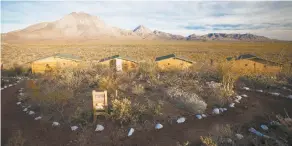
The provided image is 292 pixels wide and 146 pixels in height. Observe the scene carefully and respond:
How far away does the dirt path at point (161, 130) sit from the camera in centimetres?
585

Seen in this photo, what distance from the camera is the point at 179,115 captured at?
737 centimetres

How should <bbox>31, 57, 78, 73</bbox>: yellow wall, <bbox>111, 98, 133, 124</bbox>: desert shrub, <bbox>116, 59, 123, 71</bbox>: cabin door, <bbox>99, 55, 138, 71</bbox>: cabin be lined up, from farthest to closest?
<bbox>31, 57, 78, 73</bbox>: yellow wall
<bbox>99, 55, 138, 71</bbox>: cabin
<bbox>116, 59, 123, 71</bbox>: cabin door
<bbox>111, 98, 133, 124</bbox>: desert shrub

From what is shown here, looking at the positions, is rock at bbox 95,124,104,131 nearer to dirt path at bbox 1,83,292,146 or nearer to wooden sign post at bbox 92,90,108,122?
dirt path at bbox 1,83,292,146

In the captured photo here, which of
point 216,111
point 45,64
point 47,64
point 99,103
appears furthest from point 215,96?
point 45,64

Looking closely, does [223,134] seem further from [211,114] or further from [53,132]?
[53,132]

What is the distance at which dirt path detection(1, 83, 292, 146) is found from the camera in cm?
585

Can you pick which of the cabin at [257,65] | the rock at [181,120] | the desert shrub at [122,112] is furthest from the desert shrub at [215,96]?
the cabin at [257,65]

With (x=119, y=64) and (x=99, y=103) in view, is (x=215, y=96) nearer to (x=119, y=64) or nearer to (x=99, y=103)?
(x=99, y=103)

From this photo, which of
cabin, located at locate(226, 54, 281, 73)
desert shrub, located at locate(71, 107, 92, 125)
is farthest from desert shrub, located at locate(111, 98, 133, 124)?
cabin, located at locate(226, 54, 281, 73)

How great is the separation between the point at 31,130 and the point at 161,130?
4.56 m

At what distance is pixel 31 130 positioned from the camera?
6.71 m

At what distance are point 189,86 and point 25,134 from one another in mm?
7888

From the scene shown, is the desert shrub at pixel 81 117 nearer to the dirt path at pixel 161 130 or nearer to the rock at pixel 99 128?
the dirt path at pixel 161 130

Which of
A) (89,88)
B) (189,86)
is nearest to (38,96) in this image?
(89,88)
